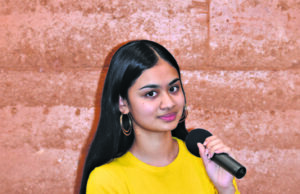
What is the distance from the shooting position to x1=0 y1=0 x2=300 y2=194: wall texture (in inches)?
84.4

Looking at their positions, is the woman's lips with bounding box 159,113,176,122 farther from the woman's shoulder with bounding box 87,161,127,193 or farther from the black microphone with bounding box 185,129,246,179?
the woman's shoulder with bounding box 87,161,127,193

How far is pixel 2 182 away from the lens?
230 centimetres

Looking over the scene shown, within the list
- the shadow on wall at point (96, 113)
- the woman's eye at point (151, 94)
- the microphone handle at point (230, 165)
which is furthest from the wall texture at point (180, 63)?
the microphone handle at point (230, 165)

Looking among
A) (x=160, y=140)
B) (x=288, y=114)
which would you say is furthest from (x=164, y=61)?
(x=288, y=114)

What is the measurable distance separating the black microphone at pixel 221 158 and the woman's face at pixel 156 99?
123mm

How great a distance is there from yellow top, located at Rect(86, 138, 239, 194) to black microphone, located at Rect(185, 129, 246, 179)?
0.14m

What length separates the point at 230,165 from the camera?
1.16m

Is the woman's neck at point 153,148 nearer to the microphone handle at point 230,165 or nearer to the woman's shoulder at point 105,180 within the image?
the woman's shoulder at point 105,180

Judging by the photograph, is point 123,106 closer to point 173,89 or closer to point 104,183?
point 173,89

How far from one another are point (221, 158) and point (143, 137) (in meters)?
0.45

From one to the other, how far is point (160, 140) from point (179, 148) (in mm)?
Result: 186

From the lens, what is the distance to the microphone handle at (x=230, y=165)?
3.68ft

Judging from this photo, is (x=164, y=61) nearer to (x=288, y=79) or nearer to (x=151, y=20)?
(x=151, y=20)

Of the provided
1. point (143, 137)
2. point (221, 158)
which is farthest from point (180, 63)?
point (221, 158)
